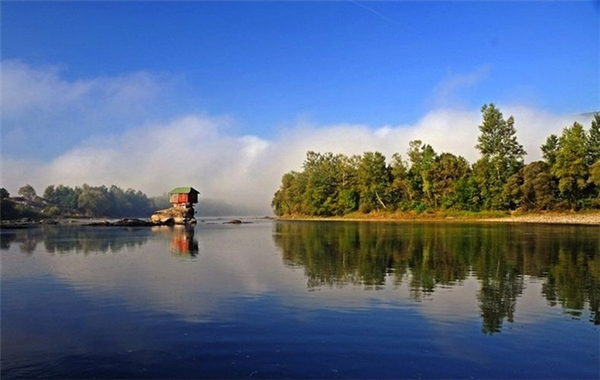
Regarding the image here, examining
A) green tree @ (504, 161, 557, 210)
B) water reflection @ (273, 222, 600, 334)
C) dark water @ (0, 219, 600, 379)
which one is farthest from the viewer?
green tree @ (504, 161, 557, 210)

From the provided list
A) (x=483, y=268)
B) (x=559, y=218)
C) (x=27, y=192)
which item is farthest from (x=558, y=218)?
(x=27, y=192)

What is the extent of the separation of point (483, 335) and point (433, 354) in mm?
2879

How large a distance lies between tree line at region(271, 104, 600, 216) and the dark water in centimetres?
7576

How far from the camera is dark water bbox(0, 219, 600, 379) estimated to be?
11.9 meters

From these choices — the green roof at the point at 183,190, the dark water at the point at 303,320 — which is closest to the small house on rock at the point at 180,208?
the green roof at the point at 183,190

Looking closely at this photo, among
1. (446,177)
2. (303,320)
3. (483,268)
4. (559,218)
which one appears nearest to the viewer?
(303,320)

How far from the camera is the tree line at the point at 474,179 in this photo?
9700 cm

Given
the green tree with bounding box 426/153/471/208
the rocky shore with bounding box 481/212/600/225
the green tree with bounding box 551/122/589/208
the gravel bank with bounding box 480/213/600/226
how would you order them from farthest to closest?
the green tree with bounding box 426/153/471/208
the green tree with bounding box 551/122/589/208
the rocky shore with bounding box 481/212/600/225
the gravel bank with bounding box 480/213/600/226

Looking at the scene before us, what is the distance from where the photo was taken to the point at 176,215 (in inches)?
4537

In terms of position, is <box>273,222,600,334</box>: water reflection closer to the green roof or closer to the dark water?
the dark water

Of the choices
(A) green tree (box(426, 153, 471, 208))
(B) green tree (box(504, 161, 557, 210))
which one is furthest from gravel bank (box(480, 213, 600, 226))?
(A) green tree (box(426, 153, 471, 208))

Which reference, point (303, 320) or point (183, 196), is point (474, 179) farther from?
point (303, 320)

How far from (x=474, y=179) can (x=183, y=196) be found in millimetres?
76092

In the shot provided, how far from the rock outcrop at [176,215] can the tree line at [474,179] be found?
56924mm
